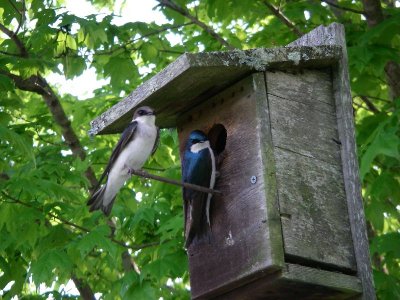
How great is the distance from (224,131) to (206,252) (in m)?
0.64

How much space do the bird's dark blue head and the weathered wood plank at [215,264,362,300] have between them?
2.25ft

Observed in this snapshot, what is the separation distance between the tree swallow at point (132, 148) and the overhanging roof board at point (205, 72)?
9cm

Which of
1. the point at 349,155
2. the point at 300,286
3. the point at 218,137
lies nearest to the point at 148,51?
the point at 218,137

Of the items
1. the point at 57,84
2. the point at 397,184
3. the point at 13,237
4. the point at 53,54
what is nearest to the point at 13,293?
the point at 13,237

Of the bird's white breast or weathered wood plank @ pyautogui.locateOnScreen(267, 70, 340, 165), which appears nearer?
weathered wood plank @ pyautogui.locateOnScreen(267, 70, 340, 165)

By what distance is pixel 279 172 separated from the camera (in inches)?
135

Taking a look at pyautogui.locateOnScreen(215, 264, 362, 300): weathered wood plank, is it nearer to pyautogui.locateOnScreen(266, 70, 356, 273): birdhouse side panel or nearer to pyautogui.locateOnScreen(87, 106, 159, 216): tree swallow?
pyautogui.locateOnScreen(266, 70, 356, 273): birdhouse side panel

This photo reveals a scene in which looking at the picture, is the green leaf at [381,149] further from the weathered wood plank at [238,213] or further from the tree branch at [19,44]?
the tree branch at [19,44]

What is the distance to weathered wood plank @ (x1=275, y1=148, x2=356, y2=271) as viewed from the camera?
11.0 ft

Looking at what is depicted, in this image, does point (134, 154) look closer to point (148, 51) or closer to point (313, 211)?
point (313, 211)

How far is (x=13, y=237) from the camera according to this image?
16.4 feet

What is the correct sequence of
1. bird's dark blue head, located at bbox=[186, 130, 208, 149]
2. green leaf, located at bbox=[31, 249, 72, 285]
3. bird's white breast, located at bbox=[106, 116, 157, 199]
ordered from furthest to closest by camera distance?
green leaf, located at bbox=[31, 249, 72, 285], bird's white breast, located at bbox=[106, 116, 157, 199], bird's dark blue head, located at bbox=[186, 130, 208, 149]

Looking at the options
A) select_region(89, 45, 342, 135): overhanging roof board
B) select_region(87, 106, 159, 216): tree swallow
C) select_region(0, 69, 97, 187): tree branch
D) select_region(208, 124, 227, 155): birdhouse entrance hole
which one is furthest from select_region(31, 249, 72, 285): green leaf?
select_region(0, 69, 97, 187): tree branch

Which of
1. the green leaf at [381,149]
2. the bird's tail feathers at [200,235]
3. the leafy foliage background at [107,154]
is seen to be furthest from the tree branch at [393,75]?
the bird's tail feathers at [200,235]
